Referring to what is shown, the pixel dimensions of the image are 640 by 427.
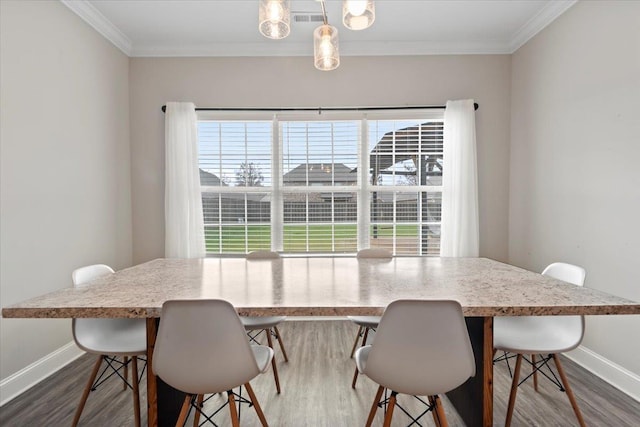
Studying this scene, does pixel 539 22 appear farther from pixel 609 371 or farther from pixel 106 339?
pixel 106 339

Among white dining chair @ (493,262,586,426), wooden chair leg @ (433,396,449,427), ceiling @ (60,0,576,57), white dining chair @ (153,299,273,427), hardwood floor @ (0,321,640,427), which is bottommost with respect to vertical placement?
hardwood floor @ (0,321,640,427)

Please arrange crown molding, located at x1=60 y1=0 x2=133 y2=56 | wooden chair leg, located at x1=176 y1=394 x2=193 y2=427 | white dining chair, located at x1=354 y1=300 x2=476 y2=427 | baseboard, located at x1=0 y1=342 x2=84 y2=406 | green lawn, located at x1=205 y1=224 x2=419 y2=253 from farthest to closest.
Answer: green lawn, located at x1=205 y1=224 x2=419 y2=253, crown molding, located at x1=60 y1=0 x2=133 y2=56, baseboard, located at x1=0 y1=342 x2=84 y2=406, wooden chair leg, located at x1=176 y1=394 x2=193 y2=427, white dining chair, located at x1=354 y1=300 x2=476 y2=427

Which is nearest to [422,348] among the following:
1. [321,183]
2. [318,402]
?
[318,402]

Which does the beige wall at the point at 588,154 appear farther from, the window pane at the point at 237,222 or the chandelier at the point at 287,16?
the window pane at the point at 237,222

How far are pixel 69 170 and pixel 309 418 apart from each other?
2563mm

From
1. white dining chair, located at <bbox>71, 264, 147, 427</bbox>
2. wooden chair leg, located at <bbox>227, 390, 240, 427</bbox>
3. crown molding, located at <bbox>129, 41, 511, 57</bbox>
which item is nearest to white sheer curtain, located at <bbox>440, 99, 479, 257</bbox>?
crown molding, located at <bbox>129, 41, 511, 57</bbox>

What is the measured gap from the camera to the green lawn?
3264 millimetres

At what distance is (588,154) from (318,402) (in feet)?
8.59

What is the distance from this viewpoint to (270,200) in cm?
325

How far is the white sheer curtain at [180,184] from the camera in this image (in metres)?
3.03

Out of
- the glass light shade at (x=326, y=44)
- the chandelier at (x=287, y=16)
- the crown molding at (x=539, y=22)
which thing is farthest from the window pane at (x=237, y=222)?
the crown molding at (x=539, y=22)

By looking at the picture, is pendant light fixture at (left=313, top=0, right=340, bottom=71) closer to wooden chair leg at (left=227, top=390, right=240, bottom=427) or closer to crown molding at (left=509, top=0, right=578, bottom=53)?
wooden chair leg at (left=227, top=390, right=240, bottom=427)

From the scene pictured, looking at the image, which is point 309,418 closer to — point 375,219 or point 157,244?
point 375,219

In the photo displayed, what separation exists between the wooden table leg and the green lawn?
179 centimetres
